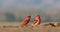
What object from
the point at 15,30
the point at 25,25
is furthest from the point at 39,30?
the point at 25,25

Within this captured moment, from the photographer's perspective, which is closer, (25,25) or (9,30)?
(9,30)

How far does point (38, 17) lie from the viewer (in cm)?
1064

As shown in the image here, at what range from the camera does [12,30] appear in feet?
30.3

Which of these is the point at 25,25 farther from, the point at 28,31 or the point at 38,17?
the point at 28,31

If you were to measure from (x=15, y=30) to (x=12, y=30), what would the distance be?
0.10 m

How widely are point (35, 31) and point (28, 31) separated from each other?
221mm

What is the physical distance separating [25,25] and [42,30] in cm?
157

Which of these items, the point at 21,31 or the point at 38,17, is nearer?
the point at 21,31

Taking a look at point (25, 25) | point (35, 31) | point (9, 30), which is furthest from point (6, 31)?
point (25, 25)

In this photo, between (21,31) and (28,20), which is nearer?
(21,31)

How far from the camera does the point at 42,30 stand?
30.0 feet

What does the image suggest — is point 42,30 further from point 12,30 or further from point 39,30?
point 12,30

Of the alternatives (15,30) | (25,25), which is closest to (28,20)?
(25,25)

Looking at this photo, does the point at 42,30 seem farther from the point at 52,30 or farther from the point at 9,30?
the point at 9,30
